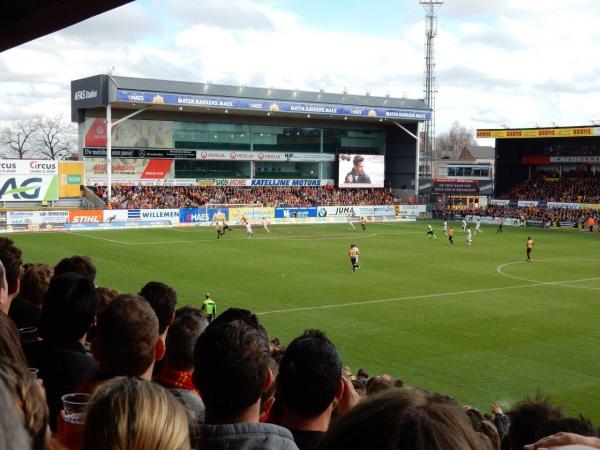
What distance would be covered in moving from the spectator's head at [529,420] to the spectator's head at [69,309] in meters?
3.24

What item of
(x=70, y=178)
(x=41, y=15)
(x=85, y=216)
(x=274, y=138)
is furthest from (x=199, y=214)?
(x=41, y=15)

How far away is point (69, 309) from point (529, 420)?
348 centimetres

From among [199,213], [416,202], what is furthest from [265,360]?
[416,202]

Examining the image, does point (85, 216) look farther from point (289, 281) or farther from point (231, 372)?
point (231, 372)

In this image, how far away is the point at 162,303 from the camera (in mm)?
6859

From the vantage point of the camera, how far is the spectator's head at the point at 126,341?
4469 millimetres

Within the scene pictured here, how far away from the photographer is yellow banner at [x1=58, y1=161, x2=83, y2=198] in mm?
62562

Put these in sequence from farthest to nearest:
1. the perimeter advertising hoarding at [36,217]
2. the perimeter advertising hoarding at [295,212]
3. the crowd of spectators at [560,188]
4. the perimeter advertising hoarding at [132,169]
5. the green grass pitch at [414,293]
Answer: the crowd of spectators at [560,188]
the perimeter advertising hoarding at [295,212]
the perimeter advertising hoarding at [132,169]
the perimeter advertising hoarding at [36,217]
the green grass pitch at [414,293]

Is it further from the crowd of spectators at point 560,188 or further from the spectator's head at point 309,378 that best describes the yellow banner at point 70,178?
the spectator's head at point 309,378

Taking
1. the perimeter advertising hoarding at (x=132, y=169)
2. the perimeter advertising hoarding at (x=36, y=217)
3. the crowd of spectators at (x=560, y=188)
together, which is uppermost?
the perimeter advertising hoarding at (x=132, y=169)

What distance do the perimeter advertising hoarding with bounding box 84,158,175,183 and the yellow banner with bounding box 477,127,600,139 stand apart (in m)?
34.9

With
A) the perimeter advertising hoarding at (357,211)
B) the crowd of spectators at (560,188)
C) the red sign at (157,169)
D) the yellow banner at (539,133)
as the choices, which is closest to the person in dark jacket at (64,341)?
the perimeter advertising hoarding at (357,211)

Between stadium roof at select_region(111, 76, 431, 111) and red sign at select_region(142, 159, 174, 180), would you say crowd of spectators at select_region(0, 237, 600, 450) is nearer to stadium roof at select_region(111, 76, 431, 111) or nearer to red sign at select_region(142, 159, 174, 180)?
stadium roof at select_region(111, 76, 431, 111)

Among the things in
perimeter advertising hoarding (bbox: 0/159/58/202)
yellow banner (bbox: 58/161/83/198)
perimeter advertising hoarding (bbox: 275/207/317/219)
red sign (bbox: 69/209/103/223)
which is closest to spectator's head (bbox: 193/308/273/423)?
red sign (bbox: 69/209/103/223)
